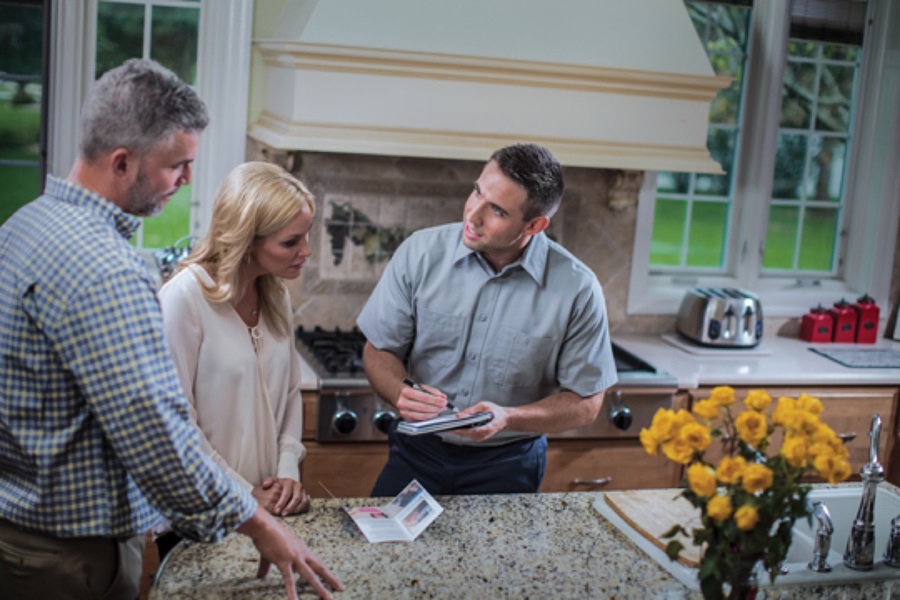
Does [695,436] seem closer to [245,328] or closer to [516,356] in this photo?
[245,328]

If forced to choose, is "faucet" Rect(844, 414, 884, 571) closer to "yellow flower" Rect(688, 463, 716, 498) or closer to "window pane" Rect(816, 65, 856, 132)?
"yellow flower" Rect(688, 463, 716, 498)

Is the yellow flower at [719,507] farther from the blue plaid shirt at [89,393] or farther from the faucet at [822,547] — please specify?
the blue plaid shirt at [89,393]

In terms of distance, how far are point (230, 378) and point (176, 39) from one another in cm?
204

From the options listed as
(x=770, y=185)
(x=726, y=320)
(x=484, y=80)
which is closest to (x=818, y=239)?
(x=770, y=185)

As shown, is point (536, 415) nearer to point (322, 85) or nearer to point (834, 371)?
point (322, 85)

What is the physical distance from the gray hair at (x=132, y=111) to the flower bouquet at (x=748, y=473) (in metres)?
0.88

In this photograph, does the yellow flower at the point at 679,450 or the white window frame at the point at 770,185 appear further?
the white window frame at the point at 770,185

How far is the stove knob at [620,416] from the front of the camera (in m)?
3.72

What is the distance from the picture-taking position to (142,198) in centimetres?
178

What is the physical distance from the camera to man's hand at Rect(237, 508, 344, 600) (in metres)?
1.82

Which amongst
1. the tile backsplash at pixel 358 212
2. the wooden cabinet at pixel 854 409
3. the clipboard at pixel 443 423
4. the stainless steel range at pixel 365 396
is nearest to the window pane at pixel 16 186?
the tile backsplash at pixel 358 212

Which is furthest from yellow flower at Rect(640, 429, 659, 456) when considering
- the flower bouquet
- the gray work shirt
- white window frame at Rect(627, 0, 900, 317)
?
white window frame at Rect(627, 0, 900, 317)

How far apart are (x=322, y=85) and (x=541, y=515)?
5.59 feet

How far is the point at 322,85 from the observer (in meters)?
3.49
